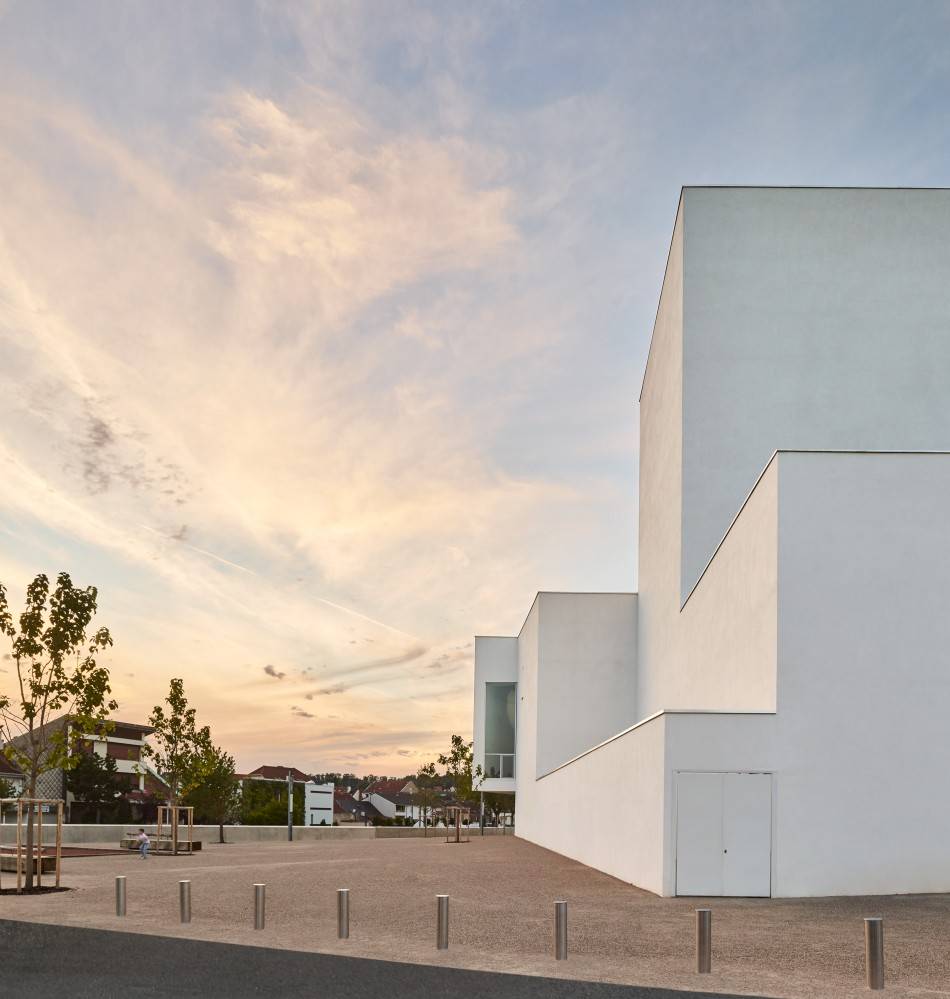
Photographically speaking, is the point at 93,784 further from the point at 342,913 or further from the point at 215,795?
the point at 342,913

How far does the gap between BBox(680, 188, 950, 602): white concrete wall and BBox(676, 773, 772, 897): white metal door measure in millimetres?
13384

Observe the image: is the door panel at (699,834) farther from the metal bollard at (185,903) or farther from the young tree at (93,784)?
the young tree at (93,784)

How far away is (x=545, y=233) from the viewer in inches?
1011

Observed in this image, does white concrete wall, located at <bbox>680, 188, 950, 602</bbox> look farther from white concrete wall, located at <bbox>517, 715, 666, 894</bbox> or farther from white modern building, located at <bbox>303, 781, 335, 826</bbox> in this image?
white modern building, located at <bbox>303, 781, 335, 826</bbox>

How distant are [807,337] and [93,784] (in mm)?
55309

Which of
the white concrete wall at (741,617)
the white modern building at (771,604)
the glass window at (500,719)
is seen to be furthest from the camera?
the glass window at (500,719)

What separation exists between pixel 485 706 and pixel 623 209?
39973 mm

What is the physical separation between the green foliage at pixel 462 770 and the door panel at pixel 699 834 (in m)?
42.7

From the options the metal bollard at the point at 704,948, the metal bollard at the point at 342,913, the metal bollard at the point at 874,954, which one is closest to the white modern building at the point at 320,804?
the metal bollard at the point at 342,913

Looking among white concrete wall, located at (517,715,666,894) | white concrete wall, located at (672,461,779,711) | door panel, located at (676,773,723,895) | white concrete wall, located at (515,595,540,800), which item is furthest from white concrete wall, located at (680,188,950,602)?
white concrete wall, located at (515,595,540,800)

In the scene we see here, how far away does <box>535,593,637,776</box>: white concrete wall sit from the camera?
47.3m

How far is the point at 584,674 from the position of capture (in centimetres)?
4769

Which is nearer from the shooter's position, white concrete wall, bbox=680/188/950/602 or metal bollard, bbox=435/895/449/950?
metal bollard, bbox=435/895/449/950

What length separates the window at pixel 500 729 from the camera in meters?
60.7
